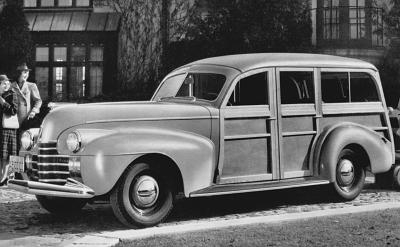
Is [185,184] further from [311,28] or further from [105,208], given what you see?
[311,28]

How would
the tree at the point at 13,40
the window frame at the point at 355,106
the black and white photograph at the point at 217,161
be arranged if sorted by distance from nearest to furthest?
the black and white photograph at the point at 217,161 → the window frame at the point at 355,106 → the tree at the point at 13,40

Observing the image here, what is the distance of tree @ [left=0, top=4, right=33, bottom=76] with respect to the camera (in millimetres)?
17297

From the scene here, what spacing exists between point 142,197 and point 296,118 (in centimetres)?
229

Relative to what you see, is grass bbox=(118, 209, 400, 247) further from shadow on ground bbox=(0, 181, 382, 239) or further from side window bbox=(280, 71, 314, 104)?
side window bbox=(280, 71, 314, 104)

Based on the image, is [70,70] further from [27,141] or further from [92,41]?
[27,141]

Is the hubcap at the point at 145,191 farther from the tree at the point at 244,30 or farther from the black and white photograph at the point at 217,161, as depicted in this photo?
the tree at the point at 244,30

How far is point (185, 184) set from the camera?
6.89 metres

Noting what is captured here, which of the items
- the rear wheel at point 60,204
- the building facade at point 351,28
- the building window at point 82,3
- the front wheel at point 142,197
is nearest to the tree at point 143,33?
the building window at point 82,3

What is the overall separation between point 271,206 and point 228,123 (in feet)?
4.77

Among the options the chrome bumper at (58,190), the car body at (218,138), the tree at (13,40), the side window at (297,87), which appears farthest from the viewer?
the tree at (13,40)

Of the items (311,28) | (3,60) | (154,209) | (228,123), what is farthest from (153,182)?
(311,28)

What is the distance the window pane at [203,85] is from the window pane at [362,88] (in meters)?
1.98

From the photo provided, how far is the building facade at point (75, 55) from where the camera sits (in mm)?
20453

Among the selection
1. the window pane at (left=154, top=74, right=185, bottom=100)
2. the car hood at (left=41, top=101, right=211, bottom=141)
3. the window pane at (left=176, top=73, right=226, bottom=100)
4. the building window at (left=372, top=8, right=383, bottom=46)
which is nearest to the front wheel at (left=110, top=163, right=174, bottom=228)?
→ the car hood at (left=41, top=101, right=211, bottom=141)
